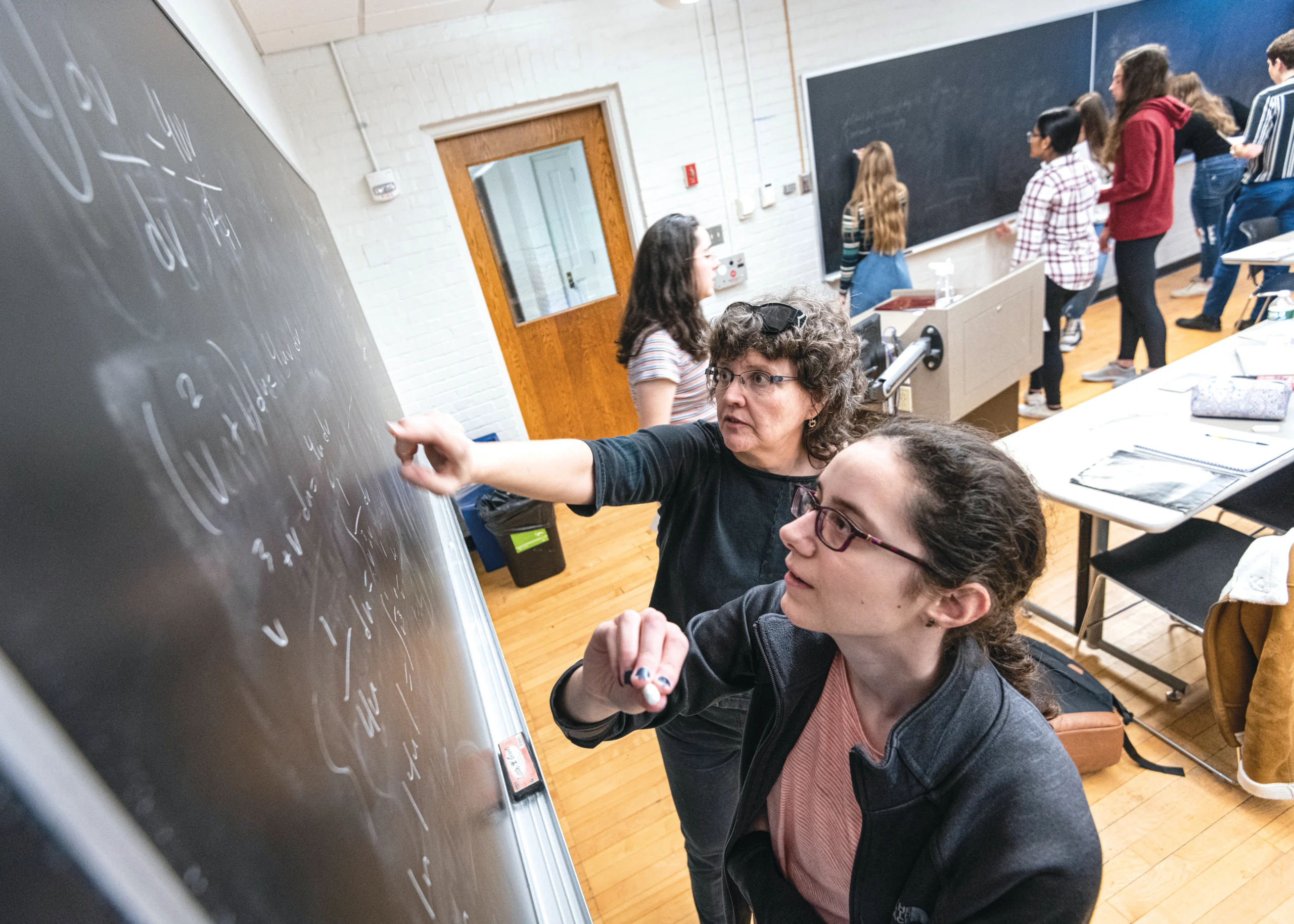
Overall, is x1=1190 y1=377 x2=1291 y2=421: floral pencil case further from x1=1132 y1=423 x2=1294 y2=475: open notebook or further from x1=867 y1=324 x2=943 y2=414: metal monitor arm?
x1=867 y1=324 x2=943 y2=414: metal monitor arm

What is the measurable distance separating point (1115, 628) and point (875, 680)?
209 cm

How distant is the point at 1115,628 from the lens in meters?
2.51

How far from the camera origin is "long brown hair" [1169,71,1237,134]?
455 cm

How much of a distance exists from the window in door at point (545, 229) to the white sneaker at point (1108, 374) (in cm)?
317

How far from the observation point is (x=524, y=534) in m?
3.43

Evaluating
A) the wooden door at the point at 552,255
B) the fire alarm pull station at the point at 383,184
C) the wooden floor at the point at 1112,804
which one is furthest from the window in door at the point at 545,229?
the wooden floor at the point at 1112,804

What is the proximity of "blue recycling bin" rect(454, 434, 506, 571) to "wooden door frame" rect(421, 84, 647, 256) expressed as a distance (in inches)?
66.2

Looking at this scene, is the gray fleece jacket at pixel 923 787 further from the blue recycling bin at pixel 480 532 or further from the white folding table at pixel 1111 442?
the blue recycling bin at pixel 480 532

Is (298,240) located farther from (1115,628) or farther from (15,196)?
(1115,628)

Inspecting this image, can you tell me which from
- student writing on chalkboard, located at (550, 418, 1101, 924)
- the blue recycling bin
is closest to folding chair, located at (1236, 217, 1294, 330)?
student writing on chalkboard, located at (550, 418, 1101, 924)

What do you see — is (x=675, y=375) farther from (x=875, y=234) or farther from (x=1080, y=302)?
(x=1080, y=302)

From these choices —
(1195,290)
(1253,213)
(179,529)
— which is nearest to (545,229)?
(179,529)

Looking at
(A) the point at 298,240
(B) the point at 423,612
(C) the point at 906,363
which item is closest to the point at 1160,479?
(C) the point at 906,363

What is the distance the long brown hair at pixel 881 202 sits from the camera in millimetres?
3764
